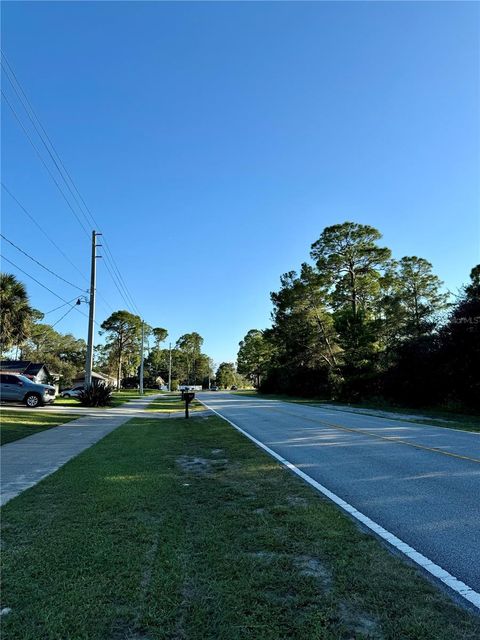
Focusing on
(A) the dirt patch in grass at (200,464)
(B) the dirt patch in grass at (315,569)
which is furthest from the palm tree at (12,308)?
(B) the dirt patch in grass at (315,569)

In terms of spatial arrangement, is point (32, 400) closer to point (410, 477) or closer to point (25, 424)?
point (25, 424)

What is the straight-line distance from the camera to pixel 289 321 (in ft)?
146

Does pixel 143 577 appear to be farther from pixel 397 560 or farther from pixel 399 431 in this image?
pixel 399 431

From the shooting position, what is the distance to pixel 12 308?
32.8 meters

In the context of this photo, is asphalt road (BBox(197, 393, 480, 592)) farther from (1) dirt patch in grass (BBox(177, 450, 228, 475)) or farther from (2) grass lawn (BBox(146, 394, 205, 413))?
(2) grass lawn (BBox(146, 394, 205, 413))

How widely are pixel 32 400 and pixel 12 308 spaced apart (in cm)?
1091

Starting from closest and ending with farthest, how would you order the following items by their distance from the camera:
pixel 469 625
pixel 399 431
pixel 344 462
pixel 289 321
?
pixel 469 625
pixel 344 462
pixel 399 431
pixel 289 321

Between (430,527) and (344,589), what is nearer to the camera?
(344,589)

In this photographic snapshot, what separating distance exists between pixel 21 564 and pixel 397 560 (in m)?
3.31

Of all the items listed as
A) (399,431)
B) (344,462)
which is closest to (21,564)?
(344,462)

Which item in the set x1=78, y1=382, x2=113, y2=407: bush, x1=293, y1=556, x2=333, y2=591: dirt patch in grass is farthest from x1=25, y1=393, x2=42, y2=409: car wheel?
x1=293, y1=556, x2=333, y2=591: dirt patch in grass

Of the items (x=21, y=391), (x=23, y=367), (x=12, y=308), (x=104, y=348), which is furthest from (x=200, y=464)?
(x=104, y=348)

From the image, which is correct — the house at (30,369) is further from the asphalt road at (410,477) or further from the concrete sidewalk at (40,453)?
the asphalt road at (410,477)

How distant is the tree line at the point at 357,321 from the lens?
31734 millimetres
